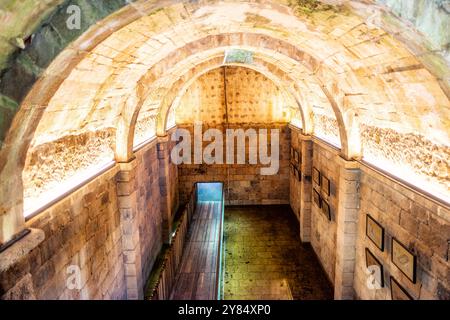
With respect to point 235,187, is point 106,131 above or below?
above

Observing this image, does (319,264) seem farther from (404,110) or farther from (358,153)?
(404,110)

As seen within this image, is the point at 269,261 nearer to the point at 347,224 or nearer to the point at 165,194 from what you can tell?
the point at 347,224

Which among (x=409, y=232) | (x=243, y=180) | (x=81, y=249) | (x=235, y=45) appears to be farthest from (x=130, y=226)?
(x=243, y=180)

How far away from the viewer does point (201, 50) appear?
20.1ft

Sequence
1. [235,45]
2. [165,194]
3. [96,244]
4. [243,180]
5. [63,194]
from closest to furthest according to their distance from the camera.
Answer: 1. [63,194]
2. [96,244]
3. [235,45]
4. [165,194]
5. [243,180]

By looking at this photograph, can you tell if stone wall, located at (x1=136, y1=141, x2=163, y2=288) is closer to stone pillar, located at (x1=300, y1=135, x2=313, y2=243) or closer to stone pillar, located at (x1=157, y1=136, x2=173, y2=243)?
stone pillar, located at (x1=157, y1=136, x2=173, y2=243)

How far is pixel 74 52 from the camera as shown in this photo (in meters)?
2.89

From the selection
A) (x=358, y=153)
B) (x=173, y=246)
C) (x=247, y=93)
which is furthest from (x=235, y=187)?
(x=358, y=153)

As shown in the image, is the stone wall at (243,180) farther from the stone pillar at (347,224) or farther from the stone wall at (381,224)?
the stone pillar at (347,224)

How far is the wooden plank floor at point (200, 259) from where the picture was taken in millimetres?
6911

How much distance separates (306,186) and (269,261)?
2.41 metres

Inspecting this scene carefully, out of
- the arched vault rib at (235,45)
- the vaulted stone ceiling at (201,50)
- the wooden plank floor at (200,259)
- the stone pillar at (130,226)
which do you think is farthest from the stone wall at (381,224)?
the stone pillar at (130,226)
